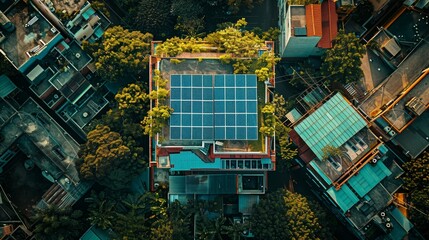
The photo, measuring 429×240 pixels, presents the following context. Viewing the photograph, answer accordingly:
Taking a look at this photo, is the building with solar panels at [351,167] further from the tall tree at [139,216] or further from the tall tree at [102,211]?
the tall tree at [102,211]

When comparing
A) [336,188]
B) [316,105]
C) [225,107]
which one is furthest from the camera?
[316,105]

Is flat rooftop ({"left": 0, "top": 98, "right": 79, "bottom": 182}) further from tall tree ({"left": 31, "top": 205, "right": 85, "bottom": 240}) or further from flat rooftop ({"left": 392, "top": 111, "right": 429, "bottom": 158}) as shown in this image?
flat rooftop ({"left": 392, "top": 111, "right": 429, "bottom": 158})

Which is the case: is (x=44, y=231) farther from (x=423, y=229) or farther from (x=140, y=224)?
(x=423, y=229)

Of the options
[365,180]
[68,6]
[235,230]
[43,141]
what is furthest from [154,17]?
[365,180]

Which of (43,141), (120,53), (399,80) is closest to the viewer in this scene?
(120,53)

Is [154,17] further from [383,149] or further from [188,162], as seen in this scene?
[383,149]

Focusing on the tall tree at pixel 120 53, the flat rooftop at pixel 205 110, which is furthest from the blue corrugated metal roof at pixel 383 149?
the tall tree at pixel 120 53

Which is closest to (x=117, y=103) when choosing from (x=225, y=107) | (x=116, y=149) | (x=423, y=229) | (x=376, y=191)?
(x=116, y=149)
